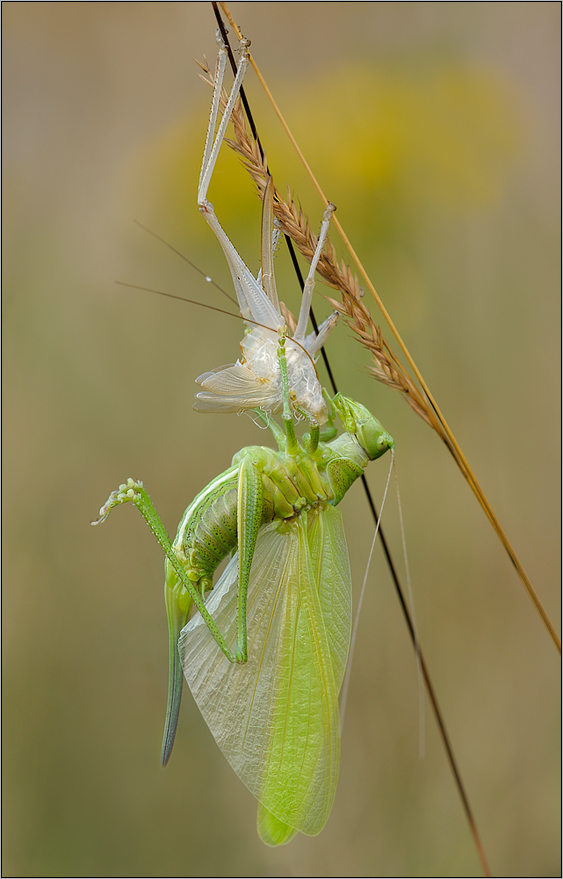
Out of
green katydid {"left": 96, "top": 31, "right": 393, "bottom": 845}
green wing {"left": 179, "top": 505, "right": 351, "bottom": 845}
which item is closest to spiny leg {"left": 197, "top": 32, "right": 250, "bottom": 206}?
green katydid {"left": 96, "top": 31, "right": 393, "bottom": 845}

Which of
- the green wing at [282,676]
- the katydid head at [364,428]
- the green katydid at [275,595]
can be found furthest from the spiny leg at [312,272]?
the green wing at [282,676]

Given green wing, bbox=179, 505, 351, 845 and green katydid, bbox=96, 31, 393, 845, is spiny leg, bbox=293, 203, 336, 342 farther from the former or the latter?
green wing, bbox=179, 505, 351, 845

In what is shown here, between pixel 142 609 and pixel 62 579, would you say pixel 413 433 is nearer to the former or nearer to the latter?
pixel 142 609

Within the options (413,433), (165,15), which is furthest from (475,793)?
(165,15)

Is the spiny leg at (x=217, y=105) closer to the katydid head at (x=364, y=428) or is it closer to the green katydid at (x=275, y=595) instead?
the green katydid at (x=275, y=595)

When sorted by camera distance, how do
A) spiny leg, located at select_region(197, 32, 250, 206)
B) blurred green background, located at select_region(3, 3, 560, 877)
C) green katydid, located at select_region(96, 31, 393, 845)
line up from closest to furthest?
1. spiny leg, located at select_region(197, 32, 250, 206)
2. green katydid, located at select_region(96, 31, 393, 845)
3. blurred green background, located at select_region(3, 3, 560, 877)

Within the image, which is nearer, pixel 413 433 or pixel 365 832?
pixel 365 832
